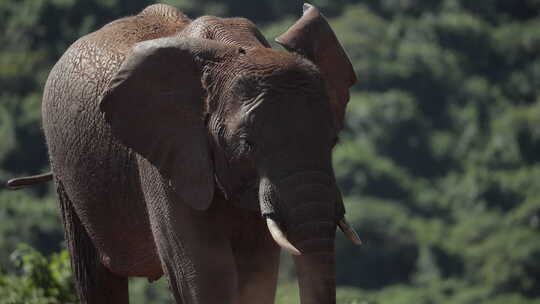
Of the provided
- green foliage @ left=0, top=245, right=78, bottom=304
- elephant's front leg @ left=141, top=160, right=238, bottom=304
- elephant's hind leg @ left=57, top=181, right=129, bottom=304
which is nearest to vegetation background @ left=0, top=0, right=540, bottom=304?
green foliage @ left=0, top=245, right=78, bottom=304

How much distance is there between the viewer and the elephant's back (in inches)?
241

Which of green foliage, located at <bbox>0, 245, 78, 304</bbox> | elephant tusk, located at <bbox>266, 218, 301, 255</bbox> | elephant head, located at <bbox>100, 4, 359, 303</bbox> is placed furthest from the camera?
green foliage, located at <bbox>0, 245, 78, 304</bbox>

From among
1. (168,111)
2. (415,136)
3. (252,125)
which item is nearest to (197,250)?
(168,111)

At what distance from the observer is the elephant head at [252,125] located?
16.9ft

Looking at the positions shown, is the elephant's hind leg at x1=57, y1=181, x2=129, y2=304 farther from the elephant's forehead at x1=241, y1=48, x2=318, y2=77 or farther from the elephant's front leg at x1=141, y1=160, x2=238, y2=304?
the elephant's forehead at x1=241, y1=48, x2=318, y2=77

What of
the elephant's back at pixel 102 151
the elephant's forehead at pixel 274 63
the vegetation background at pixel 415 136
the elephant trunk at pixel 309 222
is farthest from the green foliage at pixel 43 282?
the vegetation background at pixel 415 136

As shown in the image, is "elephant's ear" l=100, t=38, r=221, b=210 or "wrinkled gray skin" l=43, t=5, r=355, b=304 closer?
"wrinkled gray skin" l=43, t=5, r=355, b=304

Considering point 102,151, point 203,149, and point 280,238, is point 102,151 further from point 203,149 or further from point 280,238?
point 280,238

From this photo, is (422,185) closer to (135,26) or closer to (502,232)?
(502,232)

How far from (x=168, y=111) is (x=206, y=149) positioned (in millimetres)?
212

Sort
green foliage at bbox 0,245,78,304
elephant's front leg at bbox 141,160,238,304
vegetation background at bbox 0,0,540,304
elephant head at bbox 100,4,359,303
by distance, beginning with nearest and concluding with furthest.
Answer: elephant head at bbox 100,4,359,303 → elephant's front leg at bbox 141,160,238,304 → green foliage at bbox 0,245,78,304 → vegetation background at bbox 0,0,540,304

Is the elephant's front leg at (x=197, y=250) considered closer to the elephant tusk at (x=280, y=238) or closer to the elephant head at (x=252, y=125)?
the elephant head at (x=252, y=125)

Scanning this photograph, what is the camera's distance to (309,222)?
510 centimetres

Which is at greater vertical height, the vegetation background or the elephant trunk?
the elephant trunk
